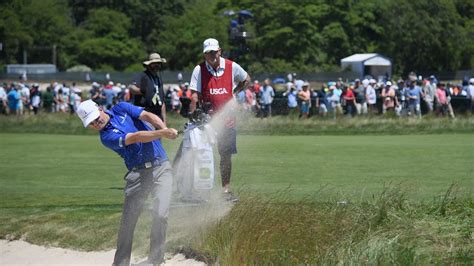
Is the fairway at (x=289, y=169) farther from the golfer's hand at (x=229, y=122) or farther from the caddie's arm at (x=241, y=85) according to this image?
the caddie's arm at (x=241, y=85)

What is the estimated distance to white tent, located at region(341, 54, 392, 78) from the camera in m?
77.6

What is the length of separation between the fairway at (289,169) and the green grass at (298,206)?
3 centimetres

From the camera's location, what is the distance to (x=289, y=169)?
17.8 metres

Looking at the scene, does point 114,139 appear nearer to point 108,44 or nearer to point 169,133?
point 169,133

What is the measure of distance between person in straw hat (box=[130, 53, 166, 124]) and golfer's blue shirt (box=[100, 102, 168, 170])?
10.3 feet

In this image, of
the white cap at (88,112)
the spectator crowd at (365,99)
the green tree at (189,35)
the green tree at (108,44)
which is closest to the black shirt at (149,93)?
the white cap at (88,112)

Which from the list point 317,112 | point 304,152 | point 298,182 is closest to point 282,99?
point 317,112

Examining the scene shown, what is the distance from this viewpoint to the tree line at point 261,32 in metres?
83.5

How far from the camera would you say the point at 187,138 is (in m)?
12.4

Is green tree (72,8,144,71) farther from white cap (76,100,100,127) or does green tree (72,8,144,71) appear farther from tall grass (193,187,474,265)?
white cap (76,100,100,127)

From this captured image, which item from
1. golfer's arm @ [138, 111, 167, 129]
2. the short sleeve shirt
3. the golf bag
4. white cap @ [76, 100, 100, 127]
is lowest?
the golf bag

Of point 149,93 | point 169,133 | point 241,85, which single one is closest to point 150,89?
point 149,93

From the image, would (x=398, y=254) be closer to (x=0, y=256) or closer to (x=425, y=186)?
(x=425, y=186)

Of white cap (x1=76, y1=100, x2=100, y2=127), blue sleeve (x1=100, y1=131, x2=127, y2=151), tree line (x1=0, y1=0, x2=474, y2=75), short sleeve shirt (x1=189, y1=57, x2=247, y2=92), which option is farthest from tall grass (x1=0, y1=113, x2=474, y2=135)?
tree line (x1=0, y1=0, x2=474, y2=75)
